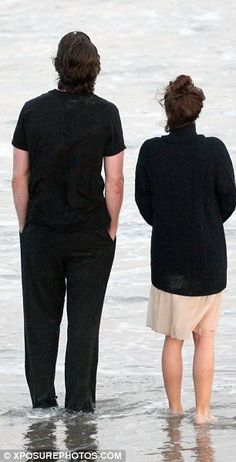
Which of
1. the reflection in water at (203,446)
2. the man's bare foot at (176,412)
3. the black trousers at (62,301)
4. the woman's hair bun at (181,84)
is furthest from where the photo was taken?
the man's bare foot at (176,412)

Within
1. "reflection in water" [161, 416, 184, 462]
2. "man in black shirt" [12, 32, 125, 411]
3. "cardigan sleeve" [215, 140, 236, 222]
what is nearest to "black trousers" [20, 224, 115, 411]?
"man in black shirt" [12, 32, 125, 411]

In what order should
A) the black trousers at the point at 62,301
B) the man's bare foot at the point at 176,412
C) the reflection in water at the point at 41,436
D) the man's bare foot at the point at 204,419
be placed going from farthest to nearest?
the man's bare foot at the point at 176,412
the man's bare foot at the point at 204,419
the black trousers at the point at 62,301
the reflection in water at the point at 41,436

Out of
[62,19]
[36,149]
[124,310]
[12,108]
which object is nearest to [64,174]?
[36,149]

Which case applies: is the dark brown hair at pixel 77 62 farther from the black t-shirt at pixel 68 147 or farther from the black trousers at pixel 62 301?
the black trousers at pixel 62 301

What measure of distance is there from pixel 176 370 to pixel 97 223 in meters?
0.70

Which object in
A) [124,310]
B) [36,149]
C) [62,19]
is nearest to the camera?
[36,149]

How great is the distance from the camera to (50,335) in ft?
16.3

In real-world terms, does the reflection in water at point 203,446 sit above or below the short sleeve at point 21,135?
below

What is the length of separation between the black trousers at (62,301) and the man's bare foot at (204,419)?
445 millimetres

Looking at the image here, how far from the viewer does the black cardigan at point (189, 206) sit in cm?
478

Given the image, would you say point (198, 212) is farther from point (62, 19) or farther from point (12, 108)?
point (62, 19)

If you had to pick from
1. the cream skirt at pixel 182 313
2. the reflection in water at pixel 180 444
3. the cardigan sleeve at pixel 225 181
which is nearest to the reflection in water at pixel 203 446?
the reflection in water at pixel 180 444

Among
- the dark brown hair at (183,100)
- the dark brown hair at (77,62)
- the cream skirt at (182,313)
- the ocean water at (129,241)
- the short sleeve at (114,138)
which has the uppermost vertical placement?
the dark brown hair at (77,62)

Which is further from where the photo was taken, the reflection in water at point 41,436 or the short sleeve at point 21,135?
the short sleeve at point 21,135
